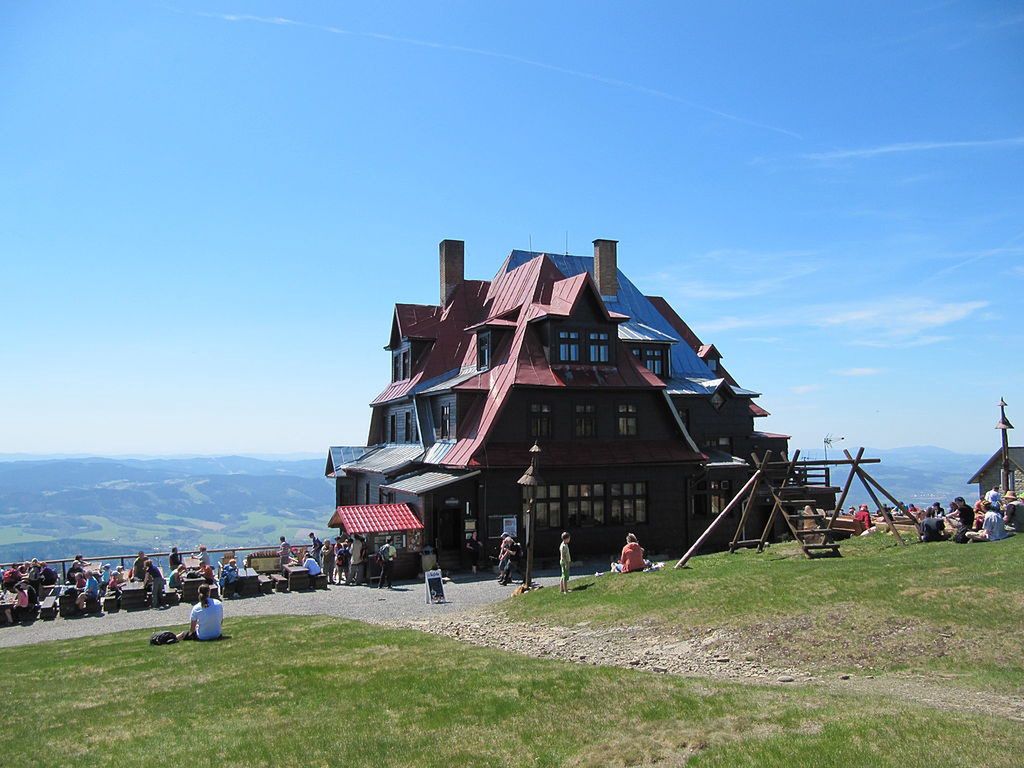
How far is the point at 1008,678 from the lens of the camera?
12.2 meters

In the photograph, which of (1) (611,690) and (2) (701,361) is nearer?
(1) (611,690)

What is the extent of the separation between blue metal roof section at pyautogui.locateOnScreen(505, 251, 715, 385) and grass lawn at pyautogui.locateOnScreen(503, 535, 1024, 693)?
794 inches

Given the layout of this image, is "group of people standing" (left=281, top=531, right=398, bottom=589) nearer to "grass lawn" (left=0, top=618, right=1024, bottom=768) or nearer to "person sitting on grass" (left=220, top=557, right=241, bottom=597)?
"person sitting on grass" (left=220, top=557, right=241, bottom=597)

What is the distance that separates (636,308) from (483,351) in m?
10.4

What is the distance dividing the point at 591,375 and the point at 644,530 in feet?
22.7

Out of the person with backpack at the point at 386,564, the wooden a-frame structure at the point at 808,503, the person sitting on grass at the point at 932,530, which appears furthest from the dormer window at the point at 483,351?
the person sitting on grass at the point at 932,530

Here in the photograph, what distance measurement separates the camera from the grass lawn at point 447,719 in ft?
31.6

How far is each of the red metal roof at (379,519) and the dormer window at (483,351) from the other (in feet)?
23.5

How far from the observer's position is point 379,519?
105 ft

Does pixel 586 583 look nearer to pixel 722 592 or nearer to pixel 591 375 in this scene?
pixel 722 592

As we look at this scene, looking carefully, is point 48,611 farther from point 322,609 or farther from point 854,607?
point 854,607

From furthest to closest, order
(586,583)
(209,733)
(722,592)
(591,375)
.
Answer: (591,375), (586,583), (722,592), (209,733)

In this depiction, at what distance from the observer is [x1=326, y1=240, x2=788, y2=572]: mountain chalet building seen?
1272 inches

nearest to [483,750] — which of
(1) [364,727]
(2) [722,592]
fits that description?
(1) [364,727]
